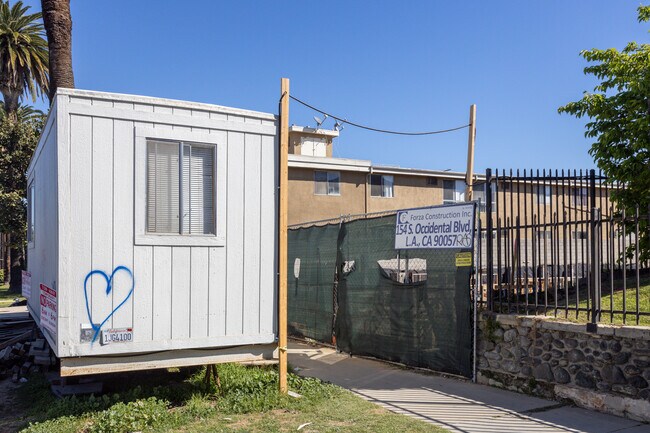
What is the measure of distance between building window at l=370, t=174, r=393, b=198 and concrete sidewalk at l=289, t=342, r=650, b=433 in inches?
775

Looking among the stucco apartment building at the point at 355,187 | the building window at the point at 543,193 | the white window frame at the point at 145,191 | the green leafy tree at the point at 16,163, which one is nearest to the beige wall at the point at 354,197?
the stucco apartment building at the point at 355,187

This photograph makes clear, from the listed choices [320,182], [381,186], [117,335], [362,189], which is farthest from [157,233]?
[381,186]

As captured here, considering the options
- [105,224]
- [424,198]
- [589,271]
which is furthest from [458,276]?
[424,198]

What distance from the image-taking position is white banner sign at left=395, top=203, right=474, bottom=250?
820cm

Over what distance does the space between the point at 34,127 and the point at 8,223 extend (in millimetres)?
Result: 5230

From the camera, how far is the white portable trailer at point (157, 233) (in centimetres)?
624

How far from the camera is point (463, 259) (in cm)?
816

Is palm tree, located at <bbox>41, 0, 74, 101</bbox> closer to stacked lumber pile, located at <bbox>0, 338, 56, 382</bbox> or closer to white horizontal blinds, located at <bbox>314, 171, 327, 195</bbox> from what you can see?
stacked lumber pile, located at <bbox>0, 338, 56, 382</bbox>

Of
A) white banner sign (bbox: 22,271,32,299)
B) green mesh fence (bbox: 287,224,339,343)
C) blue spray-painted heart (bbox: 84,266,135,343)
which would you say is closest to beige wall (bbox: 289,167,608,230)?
green mesh fence (bbox: 287,224,339,343)

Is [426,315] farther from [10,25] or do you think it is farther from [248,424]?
[10,25]

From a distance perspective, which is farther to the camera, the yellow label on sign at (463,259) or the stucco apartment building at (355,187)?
the stucco apartment building at (355,187)

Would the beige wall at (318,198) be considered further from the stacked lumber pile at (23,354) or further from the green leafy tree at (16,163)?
the stacked lumber pile at (23,354)

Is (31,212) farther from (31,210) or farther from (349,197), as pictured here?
(349,197)

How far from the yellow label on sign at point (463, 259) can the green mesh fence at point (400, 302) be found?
0.06 metres
